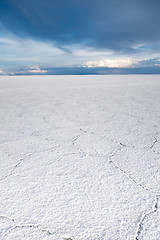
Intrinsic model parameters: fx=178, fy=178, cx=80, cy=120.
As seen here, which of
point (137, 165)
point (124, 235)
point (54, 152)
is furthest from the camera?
point (54, 152)

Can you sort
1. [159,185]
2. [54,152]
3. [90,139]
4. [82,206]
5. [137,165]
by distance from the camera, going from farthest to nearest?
[90,139] → [54,152] → [137,165] → [159,185] → [82,206]

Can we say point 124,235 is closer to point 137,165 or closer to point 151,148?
point 137,165

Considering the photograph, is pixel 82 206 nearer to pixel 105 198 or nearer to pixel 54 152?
pixel 105 198

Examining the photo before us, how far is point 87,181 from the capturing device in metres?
0.93

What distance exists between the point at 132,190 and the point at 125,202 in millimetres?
92

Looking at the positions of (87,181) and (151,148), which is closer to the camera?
(87,181)

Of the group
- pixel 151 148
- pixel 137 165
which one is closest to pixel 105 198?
pixel 137 165

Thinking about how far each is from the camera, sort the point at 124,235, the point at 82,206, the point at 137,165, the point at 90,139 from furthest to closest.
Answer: the point at 90,139, the point at 137,165, the point at 82,206, the point at 124,235

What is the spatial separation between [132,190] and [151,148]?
556 millimetres

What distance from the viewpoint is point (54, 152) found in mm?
1266

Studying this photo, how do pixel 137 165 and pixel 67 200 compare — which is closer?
pixel 67 200

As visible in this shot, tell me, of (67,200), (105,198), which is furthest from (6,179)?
(105,198)

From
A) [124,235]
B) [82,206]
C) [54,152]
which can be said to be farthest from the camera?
[54,152]

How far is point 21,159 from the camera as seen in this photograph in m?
1.16
